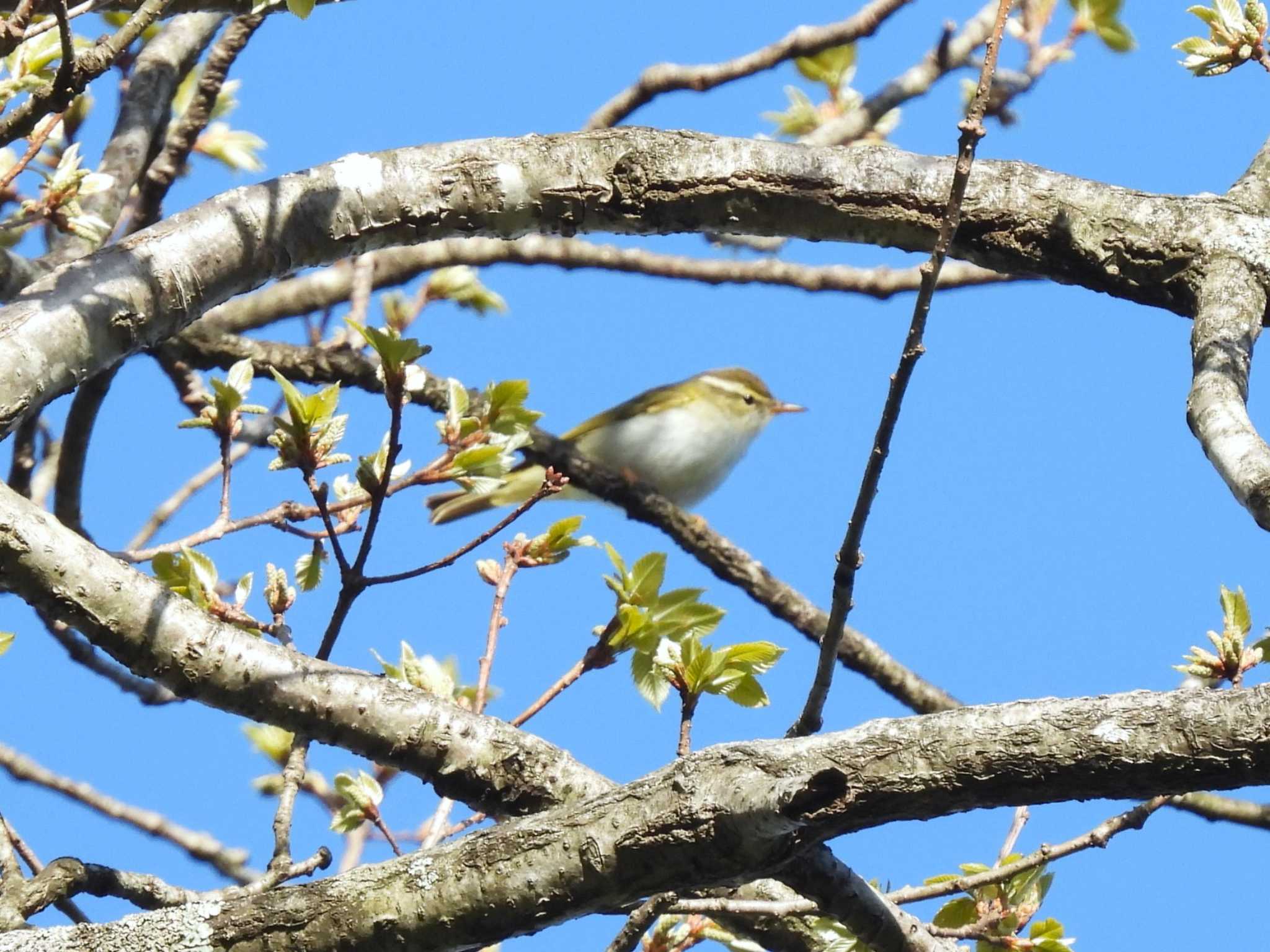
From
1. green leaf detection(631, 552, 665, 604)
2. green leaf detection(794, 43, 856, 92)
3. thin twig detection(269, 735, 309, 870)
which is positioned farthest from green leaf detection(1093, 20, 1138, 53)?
thin twig detection(269, 735, 309, 870)

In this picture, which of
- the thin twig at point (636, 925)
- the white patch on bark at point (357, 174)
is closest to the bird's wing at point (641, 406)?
the white patch on bark at point (357, 174)

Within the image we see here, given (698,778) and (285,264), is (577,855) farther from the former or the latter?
(285,264)

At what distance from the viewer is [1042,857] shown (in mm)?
2580

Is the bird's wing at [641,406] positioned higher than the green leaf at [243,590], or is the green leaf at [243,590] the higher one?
the bird's wing at [641,406]

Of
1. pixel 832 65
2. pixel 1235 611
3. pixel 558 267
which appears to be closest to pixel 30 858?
pixel 1235 611

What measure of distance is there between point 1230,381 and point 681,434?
19.2ft

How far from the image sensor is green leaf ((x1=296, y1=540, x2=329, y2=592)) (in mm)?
3037

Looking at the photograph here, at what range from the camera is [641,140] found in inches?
118

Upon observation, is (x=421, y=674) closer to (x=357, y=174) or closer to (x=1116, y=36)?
(x=357, y=174)

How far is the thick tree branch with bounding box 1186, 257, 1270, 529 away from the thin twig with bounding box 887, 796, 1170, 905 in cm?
62

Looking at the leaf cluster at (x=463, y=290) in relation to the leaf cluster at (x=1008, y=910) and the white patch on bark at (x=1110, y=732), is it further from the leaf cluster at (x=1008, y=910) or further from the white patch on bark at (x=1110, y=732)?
the white patch on bark at (x=1110, y=732)

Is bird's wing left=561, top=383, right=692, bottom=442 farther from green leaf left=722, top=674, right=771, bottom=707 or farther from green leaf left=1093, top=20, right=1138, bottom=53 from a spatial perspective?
green leaf left=722, top=674, right=771, bottom=707

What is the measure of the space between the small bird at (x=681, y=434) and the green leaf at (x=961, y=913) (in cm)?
523

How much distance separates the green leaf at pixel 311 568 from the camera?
120 inches
